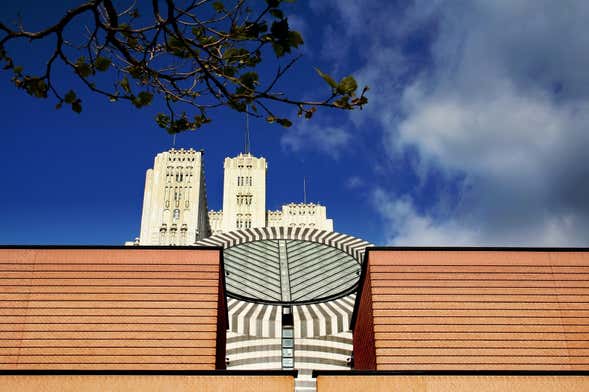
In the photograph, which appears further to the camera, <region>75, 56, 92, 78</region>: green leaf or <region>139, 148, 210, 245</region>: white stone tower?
<region>139, 148, 210, 245</region>: white stone tower

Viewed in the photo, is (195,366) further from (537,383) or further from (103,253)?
(537,383)

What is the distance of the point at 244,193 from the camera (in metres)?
104

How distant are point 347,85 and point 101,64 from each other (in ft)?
8.73

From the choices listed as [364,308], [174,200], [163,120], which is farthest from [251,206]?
[163,120]

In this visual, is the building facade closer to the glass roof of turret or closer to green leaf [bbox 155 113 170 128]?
the glass roof of turret

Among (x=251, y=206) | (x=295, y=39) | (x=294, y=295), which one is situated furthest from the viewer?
(x=251, y=206)

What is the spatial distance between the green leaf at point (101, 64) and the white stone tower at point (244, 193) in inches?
3717

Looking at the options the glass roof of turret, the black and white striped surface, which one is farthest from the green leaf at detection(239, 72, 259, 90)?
the glass roof of turret

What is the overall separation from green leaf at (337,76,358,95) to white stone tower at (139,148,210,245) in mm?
90048

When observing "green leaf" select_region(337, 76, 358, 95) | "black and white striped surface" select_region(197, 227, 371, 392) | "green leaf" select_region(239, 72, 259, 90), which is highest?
"black and white striped surface" select_region(197, 227, 371, 392)

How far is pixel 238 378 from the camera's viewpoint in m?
13.1

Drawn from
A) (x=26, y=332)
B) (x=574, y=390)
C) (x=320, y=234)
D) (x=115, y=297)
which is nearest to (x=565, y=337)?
(x=574, y=390)

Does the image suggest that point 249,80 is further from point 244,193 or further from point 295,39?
point 244,193

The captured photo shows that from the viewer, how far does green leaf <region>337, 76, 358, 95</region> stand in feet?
19.5
